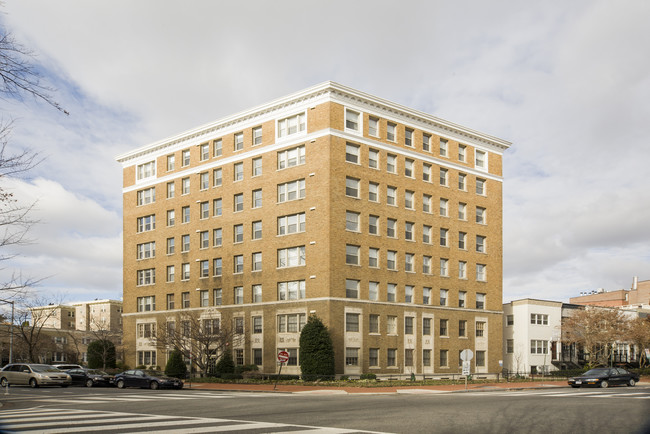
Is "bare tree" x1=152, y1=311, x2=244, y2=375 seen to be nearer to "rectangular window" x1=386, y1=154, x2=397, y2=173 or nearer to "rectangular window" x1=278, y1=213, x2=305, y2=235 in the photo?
"rectangular window" x1=278, y1=213, x2=305, y2=235

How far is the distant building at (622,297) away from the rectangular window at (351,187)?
75.9 meters

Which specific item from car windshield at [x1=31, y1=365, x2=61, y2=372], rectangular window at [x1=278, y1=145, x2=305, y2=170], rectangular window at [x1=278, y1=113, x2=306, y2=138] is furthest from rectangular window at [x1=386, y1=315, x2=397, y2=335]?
car windshield at [x1=31, y1=365, x2=61, y2=372]

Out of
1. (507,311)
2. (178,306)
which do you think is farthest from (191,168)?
(507,311)

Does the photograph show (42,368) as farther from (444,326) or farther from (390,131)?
(444,326)

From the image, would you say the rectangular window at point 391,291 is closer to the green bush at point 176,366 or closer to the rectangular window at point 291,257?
the rectangular window at point 291,257

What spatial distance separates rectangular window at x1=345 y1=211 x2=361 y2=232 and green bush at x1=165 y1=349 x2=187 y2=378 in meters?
19.3

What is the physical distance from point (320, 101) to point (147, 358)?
33557mm

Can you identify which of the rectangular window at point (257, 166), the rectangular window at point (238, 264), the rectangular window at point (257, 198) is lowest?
the rectangular window at point (238, 264)

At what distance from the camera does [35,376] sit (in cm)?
4297

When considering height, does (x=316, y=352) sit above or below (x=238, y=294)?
below

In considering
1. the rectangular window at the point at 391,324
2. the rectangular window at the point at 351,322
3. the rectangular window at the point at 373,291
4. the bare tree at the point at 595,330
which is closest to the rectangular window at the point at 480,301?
the rectangular window at the point at 391,324

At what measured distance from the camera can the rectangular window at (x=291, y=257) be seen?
54.8 m

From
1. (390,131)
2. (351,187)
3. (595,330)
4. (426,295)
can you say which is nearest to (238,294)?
(351,187)

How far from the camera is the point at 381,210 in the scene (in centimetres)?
5662
